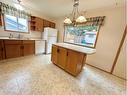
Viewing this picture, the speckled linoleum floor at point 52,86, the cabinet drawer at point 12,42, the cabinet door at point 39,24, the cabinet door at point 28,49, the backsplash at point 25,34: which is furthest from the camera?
the cabinet door at point 39,24

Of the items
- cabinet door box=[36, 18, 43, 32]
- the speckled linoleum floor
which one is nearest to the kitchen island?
the speckled linoleum floor

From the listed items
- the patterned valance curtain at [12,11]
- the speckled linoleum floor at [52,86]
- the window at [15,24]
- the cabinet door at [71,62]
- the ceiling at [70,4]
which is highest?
the ceiling at [70,4]

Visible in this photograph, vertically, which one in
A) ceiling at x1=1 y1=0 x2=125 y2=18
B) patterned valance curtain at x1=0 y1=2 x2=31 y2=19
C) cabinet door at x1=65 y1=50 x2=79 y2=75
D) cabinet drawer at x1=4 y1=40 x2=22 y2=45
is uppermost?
ceiling at x1=1 y1=0 x2=125 y2=18

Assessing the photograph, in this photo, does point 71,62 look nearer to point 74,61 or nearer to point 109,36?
point 74,61

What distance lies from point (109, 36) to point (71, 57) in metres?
1.66

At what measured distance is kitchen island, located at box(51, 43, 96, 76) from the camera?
2.05 m

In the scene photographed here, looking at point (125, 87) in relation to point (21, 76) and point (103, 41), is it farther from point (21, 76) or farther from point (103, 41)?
point (21, 76)

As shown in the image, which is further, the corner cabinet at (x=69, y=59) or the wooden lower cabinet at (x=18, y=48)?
the wooden lower cabinet at (x=18, y=48)

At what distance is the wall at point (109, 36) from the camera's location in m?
2.35

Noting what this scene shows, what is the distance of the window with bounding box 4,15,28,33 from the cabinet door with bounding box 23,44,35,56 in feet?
2.98

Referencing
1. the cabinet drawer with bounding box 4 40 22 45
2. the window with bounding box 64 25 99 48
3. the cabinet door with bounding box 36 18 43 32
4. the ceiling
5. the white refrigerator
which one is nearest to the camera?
the ceiling

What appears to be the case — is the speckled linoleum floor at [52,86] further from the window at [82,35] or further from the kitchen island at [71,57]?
the window at [82,35]

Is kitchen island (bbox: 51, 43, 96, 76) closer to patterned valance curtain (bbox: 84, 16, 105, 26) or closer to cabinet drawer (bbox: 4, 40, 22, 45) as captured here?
patterned valance curtain (bbox: 84, 16, 105, 26)

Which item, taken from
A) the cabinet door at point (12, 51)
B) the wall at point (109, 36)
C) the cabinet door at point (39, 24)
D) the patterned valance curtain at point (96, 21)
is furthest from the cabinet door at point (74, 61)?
the cabinet door at point (39, 24)
